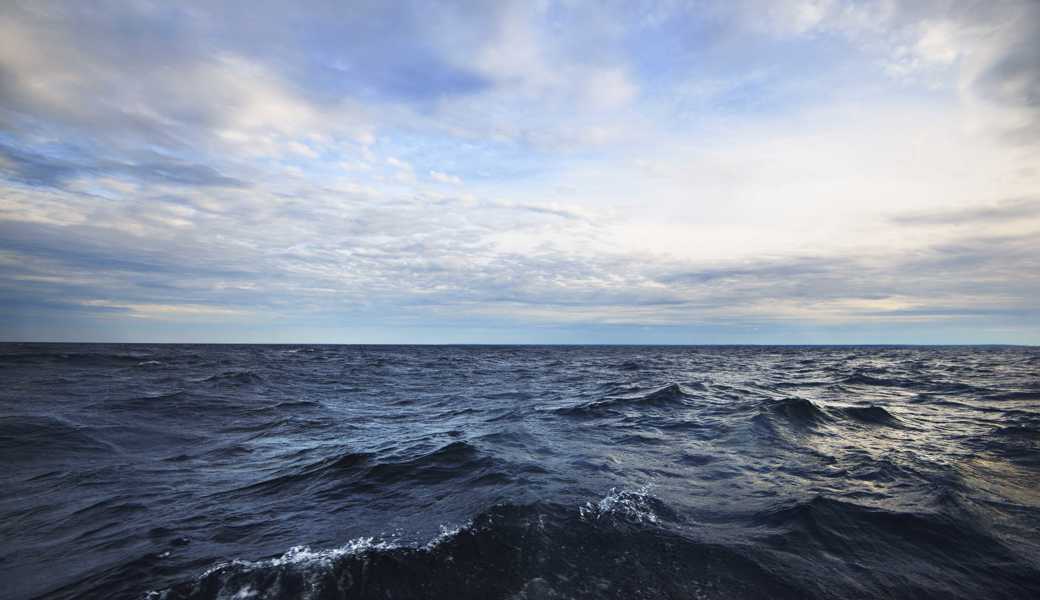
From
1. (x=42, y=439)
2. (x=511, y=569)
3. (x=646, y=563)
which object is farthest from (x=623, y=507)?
(x=42, y=439)

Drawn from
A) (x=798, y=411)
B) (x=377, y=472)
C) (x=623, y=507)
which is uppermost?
(x=798, y=411)

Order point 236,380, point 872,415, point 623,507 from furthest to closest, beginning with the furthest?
point 236,380 < point 872,415 < point 623,507

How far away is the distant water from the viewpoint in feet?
19.6

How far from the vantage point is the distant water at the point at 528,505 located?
19.6 ft

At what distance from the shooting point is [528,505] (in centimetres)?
819

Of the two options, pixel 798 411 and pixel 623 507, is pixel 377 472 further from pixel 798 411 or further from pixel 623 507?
pixel 798 411

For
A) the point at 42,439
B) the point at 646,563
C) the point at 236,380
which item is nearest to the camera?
the point at 646,563

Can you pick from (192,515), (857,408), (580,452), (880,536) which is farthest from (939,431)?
(192,515)

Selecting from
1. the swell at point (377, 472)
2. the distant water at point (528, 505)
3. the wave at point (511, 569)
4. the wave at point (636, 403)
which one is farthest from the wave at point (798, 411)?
the wave at point (511, 569)

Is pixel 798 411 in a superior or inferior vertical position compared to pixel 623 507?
superior

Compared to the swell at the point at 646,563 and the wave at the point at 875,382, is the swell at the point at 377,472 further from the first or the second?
the wave at the point at 875,382

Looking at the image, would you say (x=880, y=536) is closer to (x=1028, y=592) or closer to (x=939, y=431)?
(x=1028, y=592)

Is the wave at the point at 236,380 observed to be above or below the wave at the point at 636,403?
above

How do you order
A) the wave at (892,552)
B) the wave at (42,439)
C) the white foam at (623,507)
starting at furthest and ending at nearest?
1. the wave at (42,439)
2. the white foam at (623,507)
3. the wave at (892,552)
